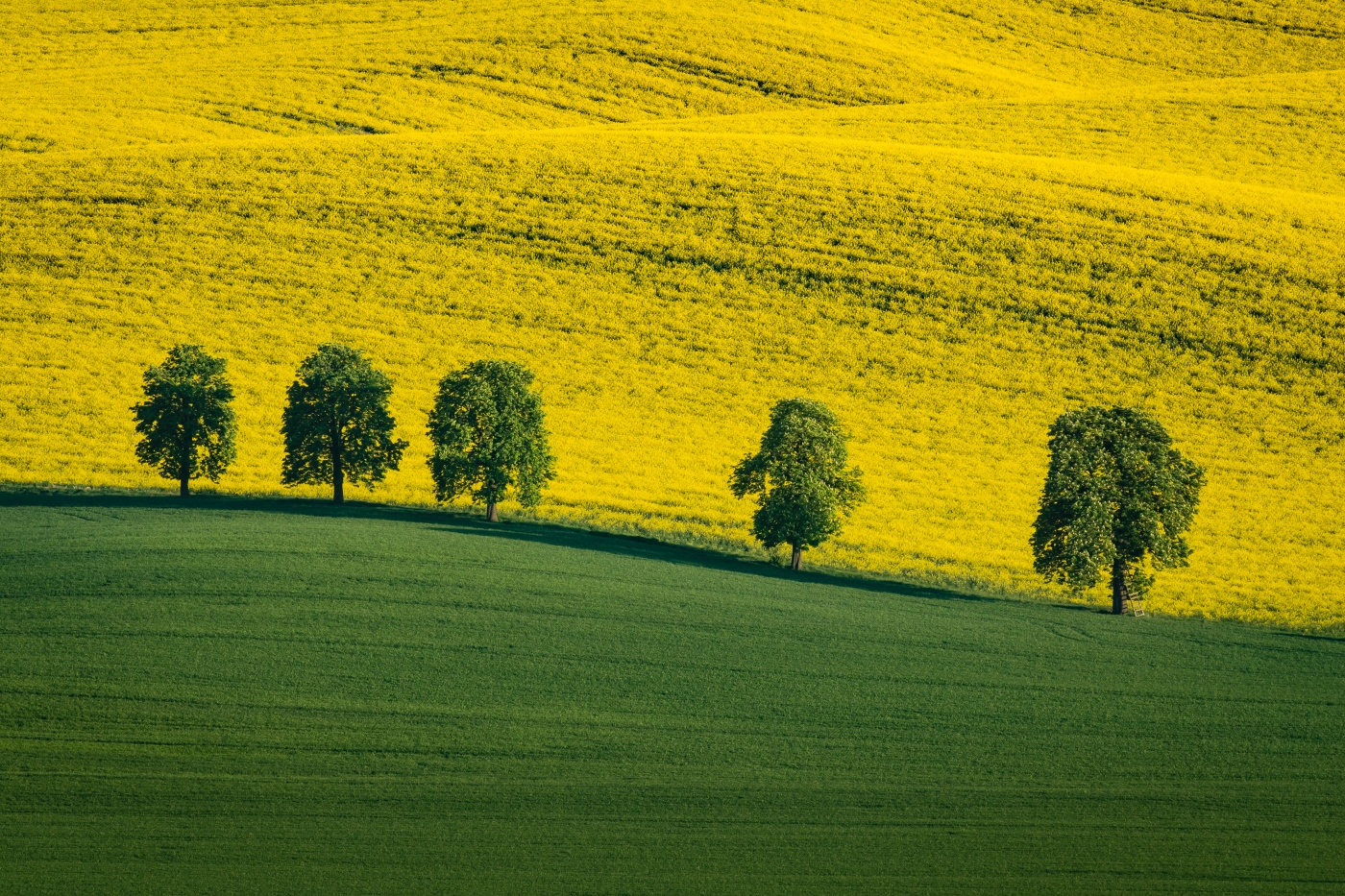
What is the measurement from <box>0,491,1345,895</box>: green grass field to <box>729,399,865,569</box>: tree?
2617 mm

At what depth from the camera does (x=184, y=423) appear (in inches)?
1315

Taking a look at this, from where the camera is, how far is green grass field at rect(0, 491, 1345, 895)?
15133mm

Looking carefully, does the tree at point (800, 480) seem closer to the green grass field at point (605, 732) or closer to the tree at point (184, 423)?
the green grass field at point (605, 732)

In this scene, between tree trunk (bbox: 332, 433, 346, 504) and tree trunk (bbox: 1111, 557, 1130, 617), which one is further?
tree trunk (bbox: 332, 433, 346, 504)

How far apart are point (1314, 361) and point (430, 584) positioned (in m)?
30.2

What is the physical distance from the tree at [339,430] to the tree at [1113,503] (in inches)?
583

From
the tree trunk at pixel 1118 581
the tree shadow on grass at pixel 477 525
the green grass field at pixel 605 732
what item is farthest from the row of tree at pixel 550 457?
the green grass field at pixel 605 732

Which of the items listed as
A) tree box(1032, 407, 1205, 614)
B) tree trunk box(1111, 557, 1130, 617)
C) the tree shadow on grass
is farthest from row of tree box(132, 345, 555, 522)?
tree trunk box(1111, 557, 1130, 617)

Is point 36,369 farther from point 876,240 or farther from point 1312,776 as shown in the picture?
point 1312,776

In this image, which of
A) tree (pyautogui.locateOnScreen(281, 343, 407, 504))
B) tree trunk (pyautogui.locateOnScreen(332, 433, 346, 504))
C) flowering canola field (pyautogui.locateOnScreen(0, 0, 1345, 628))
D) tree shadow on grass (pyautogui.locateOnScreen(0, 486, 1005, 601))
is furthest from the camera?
flowering canola field (pyautogui.locateOnScreen(0, 0, 1345, 628))

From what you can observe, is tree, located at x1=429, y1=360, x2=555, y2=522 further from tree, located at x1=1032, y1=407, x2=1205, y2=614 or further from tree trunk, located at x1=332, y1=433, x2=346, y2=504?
tree, located at x1=1032, y1=407, x2=1205, y2=614

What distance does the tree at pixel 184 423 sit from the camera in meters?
33.2

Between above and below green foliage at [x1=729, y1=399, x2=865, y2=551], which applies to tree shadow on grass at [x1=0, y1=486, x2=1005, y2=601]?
below

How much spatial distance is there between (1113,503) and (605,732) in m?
14.5
